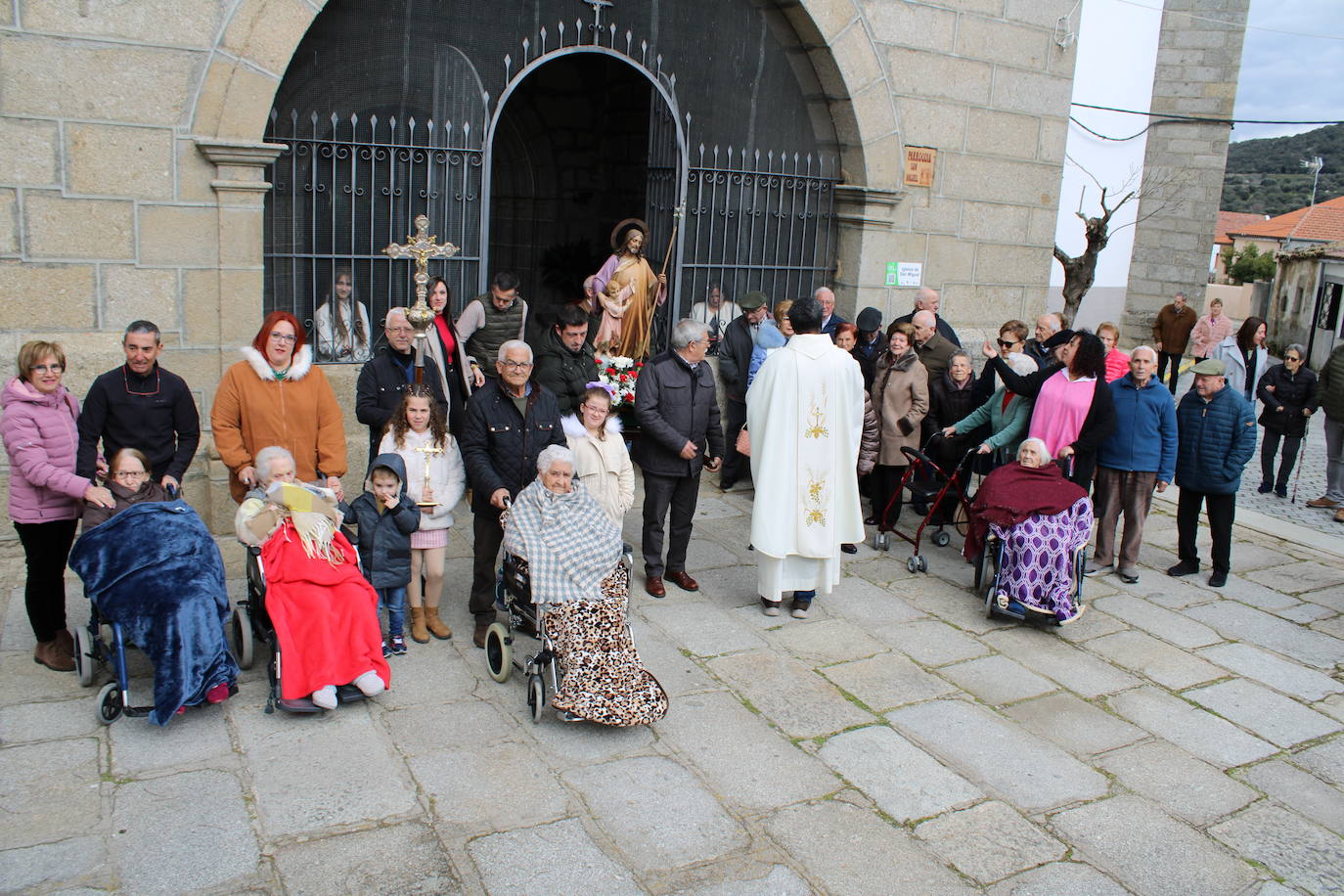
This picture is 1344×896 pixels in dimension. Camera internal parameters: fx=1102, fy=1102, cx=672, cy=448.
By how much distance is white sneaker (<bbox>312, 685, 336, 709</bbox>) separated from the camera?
458 cm

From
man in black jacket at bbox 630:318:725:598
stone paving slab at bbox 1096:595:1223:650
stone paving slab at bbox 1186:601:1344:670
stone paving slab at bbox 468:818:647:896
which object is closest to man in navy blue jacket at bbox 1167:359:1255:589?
stone paving slab at bbox 1186:601:1344:670

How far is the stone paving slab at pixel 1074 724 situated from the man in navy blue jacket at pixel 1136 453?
2.10m

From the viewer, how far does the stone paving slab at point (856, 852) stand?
380cm

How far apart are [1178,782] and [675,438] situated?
2983 millimetres

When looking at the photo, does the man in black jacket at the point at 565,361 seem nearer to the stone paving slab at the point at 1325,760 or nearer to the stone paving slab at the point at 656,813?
the stone paving slab at the point at 656,813

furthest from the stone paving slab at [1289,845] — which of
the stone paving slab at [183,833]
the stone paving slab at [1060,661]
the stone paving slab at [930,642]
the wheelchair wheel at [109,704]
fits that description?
the wheelchair wheel at [109,704]

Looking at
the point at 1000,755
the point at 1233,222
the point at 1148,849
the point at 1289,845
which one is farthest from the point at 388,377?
the point at 1233,222

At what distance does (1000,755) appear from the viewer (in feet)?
15.6

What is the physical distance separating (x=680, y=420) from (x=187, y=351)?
3.03 m

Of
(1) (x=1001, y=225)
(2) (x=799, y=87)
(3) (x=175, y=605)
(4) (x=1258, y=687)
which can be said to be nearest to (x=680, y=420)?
(3) (x=175, y=605)

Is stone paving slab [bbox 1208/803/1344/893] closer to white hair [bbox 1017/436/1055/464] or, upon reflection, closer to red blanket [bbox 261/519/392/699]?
white hair [bbox 1017/436/1055/464]

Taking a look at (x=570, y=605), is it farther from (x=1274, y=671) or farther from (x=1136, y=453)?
(x=1136, y=453)

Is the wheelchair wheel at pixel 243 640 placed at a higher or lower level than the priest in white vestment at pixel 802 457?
lower

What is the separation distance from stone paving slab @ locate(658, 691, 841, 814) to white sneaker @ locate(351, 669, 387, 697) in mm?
1218
